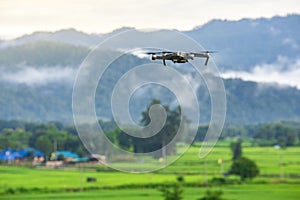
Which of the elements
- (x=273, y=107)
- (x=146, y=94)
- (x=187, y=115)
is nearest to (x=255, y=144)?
(x=187, y=115)

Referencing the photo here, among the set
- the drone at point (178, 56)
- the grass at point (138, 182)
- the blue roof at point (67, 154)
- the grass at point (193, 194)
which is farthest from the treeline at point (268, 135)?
the drone at point (178, 56)

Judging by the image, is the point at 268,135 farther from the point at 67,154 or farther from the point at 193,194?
the point at 193,194

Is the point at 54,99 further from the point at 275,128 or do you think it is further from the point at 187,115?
the point at 187,115

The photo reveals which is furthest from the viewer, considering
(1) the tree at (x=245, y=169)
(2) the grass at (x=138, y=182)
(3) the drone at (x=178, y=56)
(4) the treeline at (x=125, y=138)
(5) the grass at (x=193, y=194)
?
(4) the treeline at (x=125, y=138)

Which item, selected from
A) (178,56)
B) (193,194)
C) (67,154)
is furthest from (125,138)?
(178,56)

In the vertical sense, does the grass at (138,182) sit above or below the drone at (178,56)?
below

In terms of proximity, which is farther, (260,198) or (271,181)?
(271,181)

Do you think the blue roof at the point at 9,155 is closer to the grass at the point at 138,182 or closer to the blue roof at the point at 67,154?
the blue roof at the point at 67,154

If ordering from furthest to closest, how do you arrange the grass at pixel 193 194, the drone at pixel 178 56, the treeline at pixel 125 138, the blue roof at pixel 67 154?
the blue roof at pixel 67 154 < the treeline at pixel 125 138 < the grass at pixel 193 194 < the drone at pixel 178 56
